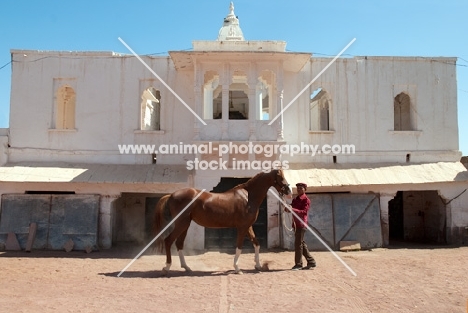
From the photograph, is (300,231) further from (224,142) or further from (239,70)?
(239,70)

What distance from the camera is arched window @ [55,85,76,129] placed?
1537 cm

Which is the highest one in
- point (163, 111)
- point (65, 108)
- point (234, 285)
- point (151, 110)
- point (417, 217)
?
point (151, 110)

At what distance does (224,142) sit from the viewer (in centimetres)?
1312

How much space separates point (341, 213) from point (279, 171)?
15.6 feet

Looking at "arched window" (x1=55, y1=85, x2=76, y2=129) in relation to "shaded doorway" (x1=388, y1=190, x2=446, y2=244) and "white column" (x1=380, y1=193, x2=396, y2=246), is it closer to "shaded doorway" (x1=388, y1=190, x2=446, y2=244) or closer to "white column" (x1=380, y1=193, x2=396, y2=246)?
"white column" (x1=380, y1=193, x2=396, y2=246)

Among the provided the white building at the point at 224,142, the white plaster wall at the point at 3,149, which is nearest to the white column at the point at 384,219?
the white building at the point at 224,142

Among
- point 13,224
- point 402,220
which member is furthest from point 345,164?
point 13,224

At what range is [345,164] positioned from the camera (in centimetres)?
1477

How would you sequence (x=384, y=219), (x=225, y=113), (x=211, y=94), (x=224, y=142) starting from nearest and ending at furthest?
(x=224, y=142), (x=225, y=113), (x=384, y=219), (x=211, y=94)

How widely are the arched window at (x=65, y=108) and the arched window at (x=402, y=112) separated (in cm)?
1327

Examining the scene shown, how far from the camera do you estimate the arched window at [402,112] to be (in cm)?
1642

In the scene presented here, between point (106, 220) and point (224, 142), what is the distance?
4849 millimetres

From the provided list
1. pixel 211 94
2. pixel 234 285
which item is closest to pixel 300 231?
pixel 234 285

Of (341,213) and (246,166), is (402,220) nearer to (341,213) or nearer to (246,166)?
(341,213)
